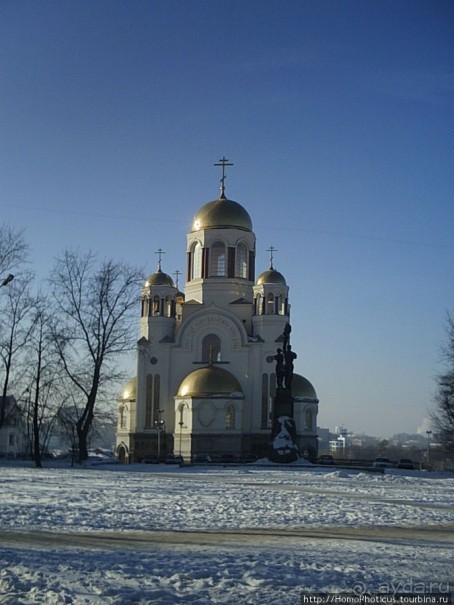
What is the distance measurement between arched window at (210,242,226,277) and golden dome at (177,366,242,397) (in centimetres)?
744

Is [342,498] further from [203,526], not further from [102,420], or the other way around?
[102,420]

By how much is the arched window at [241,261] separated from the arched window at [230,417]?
33.3 feet

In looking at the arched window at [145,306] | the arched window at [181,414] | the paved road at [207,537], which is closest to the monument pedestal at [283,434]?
the arched window at [181,414]

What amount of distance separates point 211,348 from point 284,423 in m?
16.8

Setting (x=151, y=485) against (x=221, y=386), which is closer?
(x=151, y=485)

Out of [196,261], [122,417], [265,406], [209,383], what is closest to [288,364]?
[209,383]

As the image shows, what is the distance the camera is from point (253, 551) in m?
9.90

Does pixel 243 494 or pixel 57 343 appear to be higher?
pixel 57 343

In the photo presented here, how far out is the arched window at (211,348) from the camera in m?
55.0

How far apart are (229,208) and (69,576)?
1973 inches

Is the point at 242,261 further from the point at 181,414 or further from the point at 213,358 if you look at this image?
the point at 181,414

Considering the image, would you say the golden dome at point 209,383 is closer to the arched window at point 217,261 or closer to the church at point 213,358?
the church at point 213,358

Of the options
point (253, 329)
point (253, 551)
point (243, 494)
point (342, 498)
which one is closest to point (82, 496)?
point (243, 494)

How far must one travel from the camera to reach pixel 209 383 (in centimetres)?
5116
